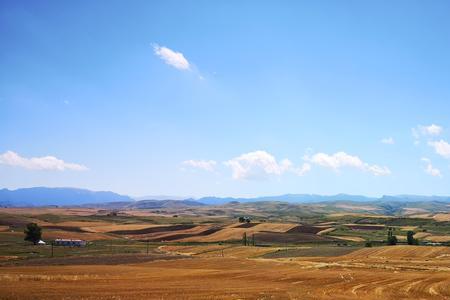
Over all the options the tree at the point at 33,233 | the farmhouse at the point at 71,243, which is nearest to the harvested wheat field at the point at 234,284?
the farmhouse at the point at 71,243

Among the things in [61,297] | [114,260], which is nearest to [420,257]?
[114,260]

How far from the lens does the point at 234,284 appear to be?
5616 centimetres

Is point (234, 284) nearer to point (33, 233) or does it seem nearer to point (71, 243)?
point (71, 243)

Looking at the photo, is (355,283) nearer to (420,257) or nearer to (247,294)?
(247,294)

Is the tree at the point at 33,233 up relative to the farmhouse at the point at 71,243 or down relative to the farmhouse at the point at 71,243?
up

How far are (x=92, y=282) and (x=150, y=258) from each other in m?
44.4

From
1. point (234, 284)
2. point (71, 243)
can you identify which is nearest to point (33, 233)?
point (71, 243)

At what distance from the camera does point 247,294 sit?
153ft

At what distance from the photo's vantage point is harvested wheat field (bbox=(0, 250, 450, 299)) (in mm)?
45750

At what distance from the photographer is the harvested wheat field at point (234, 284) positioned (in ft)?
150

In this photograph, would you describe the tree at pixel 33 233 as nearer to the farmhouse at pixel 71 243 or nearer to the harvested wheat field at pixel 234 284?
the farmhouse at pixel 71 243

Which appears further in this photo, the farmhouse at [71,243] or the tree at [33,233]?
the tree at [33,233]

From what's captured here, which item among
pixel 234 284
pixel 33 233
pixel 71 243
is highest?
pixel 33 233

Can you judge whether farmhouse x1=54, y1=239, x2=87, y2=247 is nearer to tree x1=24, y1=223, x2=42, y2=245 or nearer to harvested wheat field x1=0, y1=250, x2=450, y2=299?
tree x1=24, y1=223, x2=42, y2=245
